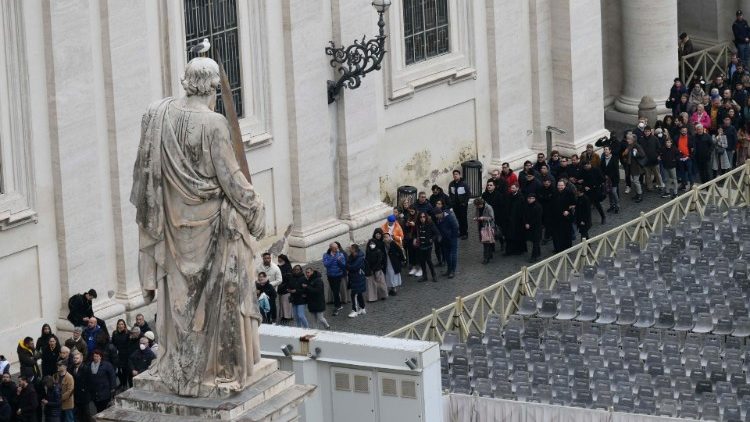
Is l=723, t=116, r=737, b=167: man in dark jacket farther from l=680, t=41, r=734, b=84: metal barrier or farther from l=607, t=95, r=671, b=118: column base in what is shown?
l=680, t=41, r=734, b=84: metal barrier

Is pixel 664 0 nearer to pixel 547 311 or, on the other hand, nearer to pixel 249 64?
pixel 249 64

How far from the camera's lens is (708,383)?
109ft

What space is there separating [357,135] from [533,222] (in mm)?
3952

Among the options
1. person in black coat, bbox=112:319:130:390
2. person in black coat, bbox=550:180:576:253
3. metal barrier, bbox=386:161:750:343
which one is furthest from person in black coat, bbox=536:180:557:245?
person in black coat, bbox=112:319:130:390

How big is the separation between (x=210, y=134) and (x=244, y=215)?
0.70 m

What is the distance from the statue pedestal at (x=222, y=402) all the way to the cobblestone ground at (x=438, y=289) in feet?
65.0

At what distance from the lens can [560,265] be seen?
1497 inches

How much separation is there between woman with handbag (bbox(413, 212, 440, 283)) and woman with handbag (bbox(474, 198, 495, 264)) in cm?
143

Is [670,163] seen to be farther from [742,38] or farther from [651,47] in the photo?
[742,38]

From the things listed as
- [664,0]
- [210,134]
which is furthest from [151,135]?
[664,0]

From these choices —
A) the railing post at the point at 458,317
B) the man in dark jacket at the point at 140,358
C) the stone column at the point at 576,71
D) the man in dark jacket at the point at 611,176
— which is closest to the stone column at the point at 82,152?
the man in dark jacket at the point at 140,358

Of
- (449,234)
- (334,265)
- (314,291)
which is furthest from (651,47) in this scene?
(314,291)

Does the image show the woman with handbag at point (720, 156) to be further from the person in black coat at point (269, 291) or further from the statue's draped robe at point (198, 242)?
the statue's draped robe at point (198, 242)

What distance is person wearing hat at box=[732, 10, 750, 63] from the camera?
2169 inches
